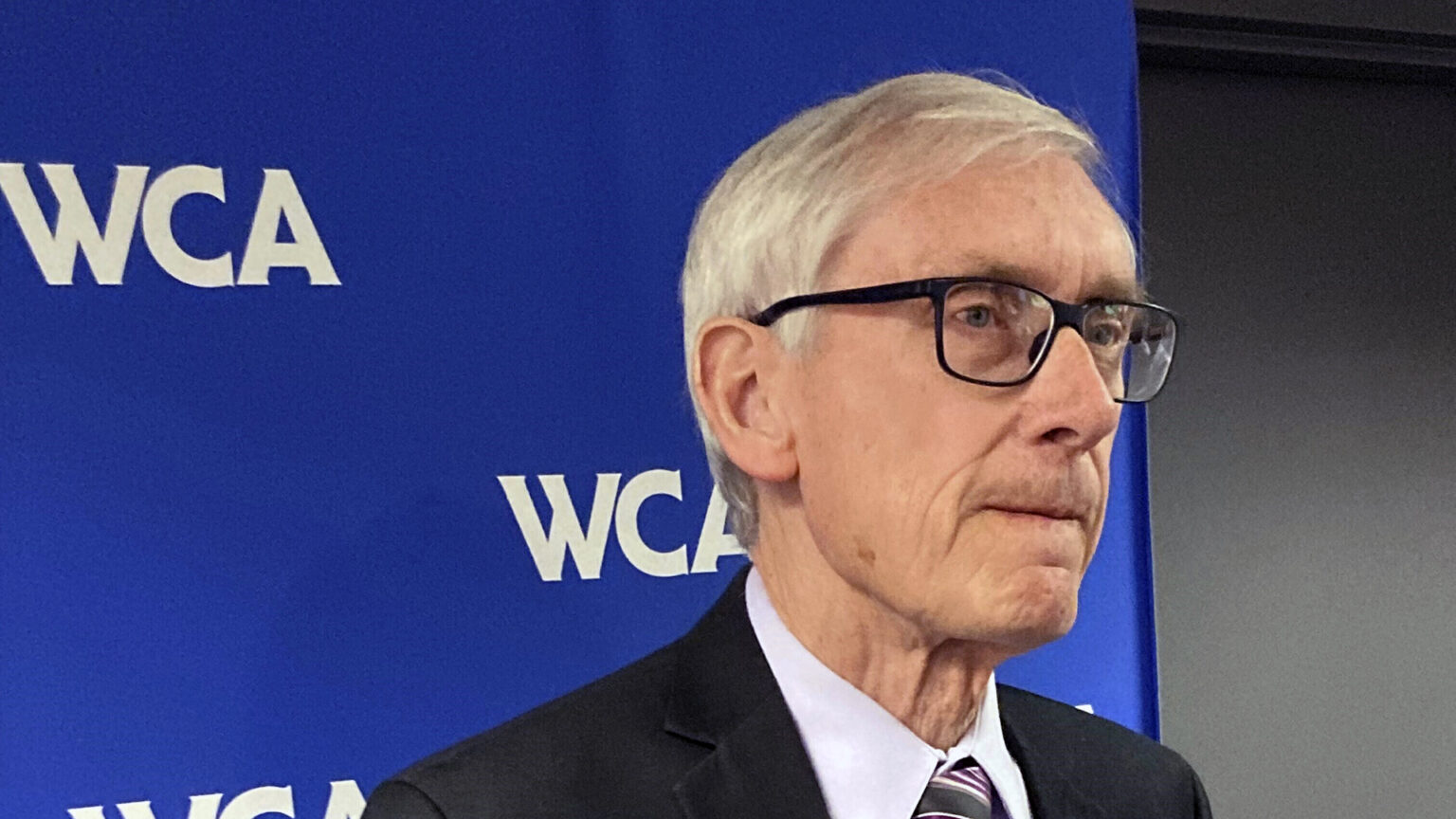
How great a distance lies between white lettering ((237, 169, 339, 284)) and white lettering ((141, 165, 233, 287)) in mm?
27

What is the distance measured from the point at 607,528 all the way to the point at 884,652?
0.55 m

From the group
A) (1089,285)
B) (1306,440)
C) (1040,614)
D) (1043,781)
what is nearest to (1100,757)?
(1043,781)

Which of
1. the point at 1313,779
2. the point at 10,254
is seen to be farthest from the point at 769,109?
the point at 1313,779

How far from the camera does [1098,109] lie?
1.79m

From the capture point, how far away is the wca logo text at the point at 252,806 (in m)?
1.39

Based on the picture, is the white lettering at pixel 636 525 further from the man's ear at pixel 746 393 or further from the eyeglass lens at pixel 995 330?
the eyeglass lens at pixel 995 330

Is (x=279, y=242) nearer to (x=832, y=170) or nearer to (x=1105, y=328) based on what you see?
(x=832, y=170)

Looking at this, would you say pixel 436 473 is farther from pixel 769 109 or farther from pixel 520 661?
pixel 769 109

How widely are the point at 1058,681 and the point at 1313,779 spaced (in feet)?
3.67

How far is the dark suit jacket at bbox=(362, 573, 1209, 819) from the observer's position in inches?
41.1

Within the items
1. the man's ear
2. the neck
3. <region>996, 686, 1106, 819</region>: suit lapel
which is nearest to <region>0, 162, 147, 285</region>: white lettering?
the man's ear

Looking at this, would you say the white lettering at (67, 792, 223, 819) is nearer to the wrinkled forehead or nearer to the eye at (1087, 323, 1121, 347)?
the wrinkled forehead

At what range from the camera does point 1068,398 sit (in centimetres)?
99

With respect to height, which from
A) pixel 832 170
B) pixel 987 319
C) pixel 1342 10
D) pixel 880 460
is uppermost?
pixel 1342 10
